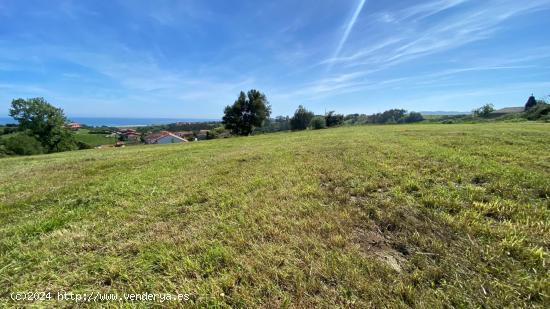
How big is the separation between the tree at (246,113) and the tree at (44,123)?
27.4 meters

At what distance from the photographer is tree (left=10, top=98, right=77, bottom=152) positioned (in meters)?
34.5

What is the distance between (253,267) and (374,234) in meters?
1.44

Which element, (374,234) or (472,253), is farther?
(374,234)

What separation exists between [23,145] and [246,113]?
113 ft

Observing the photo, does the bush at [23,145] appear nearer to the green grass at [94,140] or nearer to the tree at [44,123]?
the tree at [44,123]

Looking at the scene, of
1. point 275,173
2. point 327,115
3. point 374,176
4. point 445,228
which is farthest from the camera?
point 327,115

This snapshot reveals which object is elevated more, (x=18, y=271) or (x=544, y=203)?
(x=544, y=203)

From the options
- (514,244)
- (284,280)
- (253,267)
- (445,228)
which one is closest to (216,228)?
(253,267)

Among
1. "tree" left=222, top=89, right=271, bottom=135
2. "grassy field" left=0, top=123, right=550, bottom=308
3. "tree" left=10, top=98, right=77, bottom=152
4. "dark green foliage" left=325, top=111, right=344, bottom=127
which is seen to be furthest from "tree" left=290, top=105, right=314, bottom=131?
"grassy field" left=0, top=123, right=550, bottom=308

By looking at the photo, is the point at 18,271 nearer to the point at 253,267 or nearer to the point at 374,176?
the point at 253,267

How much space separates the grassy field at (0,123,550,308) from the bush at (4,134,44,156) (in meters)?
44.1

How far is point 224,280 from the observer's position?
1978 mm

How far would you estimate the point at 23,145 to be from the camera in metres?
34.7

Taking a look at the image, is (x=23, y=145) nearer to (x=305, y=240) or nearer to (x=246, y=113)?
(x=246, y=113)
